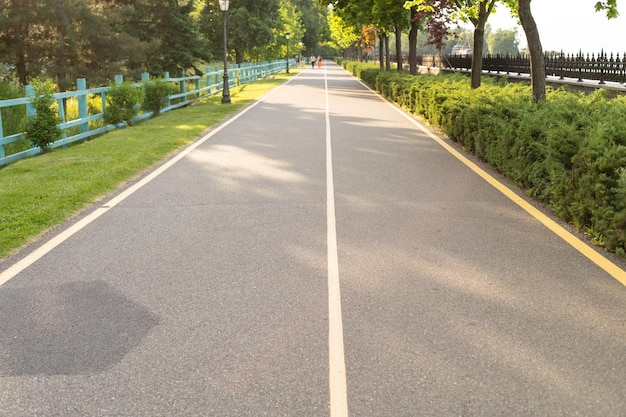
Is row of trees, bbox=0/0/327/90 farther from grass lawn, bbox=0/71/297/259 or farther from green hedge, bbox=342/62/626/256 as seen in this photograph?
green hedge, bbox=342/62/626/256

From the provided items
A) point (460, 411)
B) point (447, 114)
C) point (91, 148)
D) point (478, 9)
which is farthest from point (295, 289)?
point (478, 9)

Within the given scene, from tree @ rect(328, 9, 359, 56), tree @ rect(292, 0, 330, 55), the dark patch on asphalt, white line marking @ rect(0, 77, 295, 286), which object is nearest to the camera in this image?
the dark patch on asphalt

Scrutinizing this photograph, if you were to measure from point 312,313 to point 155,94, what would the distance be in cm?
1899

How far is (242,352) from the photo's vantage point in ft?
14.6

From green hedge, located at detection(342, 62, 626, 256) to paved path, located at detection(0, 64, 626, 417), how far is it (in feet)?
1.48

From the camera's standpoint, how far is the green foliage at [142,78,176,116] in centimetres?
2261

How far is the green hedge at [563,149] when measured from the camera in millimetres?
6758

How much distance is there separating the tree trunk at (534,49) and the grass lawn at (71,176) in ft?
25.7

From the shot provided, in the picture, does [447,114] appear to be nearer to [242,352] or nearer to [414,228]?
[414,228]

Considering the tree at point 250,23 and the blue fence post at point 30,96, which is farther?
the tree at point 250,23

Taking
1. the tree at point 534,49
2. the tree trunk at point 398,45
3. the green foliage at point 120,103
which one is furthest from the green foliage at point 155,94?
the tree trunk at point 398,45

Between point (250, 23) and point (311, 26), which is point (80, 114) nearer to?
point (250, 23)

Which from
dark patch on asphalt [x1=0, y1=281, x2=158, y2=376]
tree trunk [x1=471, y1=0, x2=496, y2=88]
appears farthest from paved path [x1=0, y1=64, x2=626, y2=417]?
tree trunk [x1=471, y1=0, x2=496, y2=88]

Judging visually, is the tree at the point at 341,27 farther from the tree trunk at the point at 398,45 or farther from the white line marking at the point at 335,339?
the white line marking at the point at 335,339
